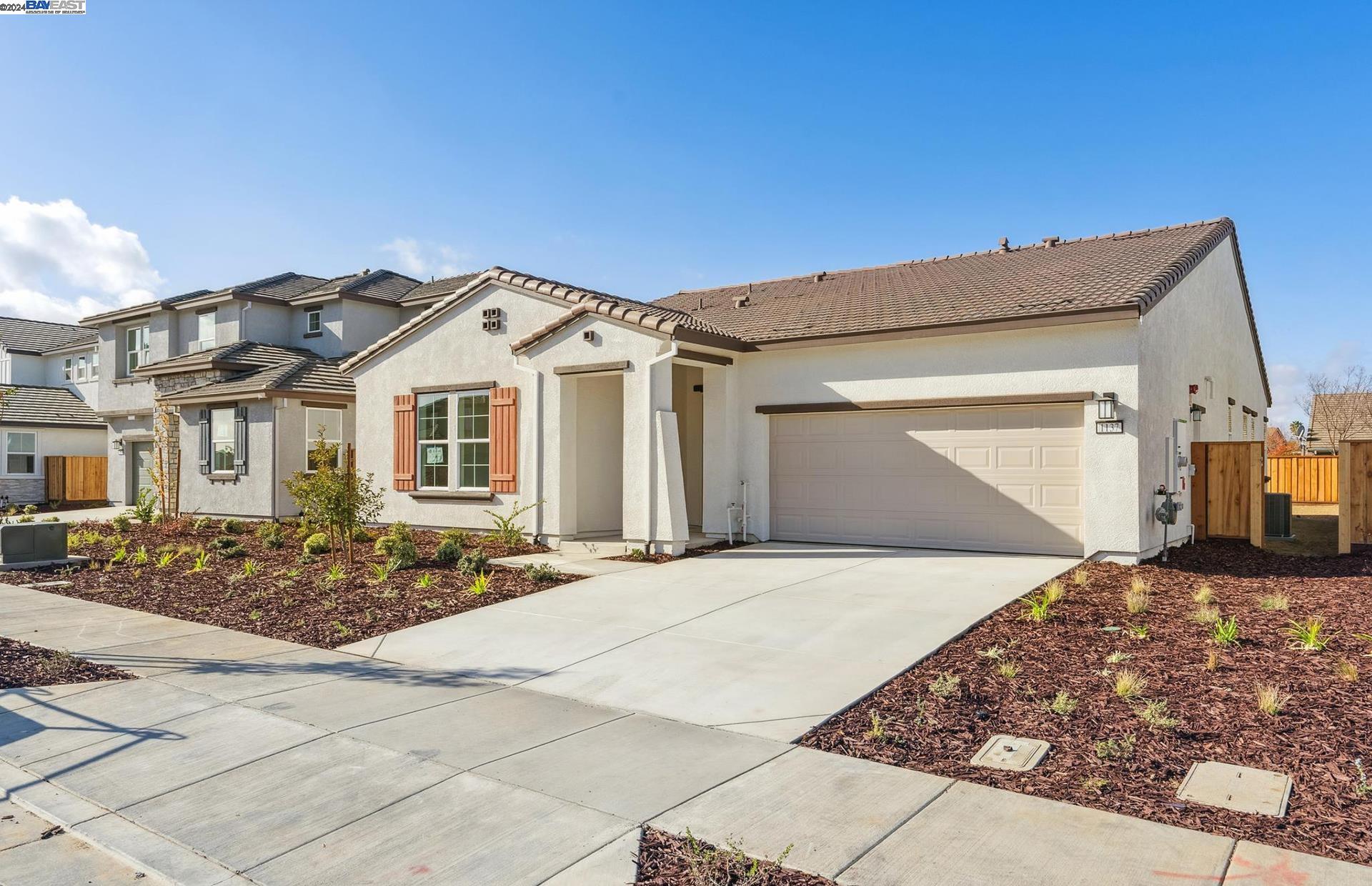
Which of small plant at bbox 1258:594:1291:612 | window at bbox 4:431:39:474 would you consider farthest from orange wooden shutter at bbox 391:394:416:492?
window at bbox 4:431:39:474

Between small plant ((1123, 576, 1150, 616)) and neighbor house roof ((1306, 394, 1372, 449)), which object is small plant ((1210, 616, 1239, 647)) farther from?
neighbor house roof ((1306, 394, 1372, 449))

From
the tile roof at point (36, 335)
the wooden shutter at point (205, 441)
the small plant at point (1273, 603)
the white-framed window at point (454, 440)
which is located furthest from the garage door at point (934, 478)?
the tile roof at point (36, 335)

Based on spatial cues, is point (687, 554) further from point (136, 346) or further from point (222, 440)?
point (136, 346)

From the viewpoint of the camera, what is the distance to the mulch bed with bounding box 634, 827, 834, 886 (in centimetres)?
348

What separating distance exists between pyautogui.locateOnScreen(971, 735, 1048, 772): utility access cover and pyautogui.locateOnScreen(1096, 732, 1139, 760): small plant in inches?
11.5

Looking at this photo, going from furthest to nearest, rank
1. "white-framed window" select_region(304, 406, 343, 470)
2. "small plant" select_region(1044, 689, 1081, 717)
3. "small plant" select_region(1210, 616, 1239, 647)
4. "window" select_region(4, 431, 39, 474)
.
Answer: "window" select_region(4, 431, 39, 474) < "white-framed window" select_region(304, 406, 343, 470) < "small plant" select_region(1210, 616, 1239, 647) < "small plant" select_region(1044, 689, 1081, 717)

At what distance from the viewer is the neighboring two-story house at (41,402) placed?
1137 inches

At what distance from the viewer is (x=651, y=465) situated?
1298 centimetres

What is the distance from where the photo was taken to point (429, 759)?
491cm

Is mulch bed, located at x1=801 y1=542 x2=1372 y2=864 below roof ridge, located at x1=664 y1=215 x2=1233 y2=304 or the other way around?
below

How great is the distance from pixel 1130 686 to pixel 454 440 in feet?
41.4

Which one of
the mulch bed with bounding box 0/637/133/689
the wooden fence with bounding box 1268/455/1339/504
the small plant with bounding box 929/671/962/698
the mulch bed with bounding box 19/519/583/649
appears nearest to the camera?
the small plant with bounding box 929/671/962/698

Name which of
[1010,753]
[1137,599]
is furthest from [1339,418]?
[1010,753]

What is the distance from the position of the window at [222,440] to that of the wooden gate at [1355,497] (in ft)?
72.4
